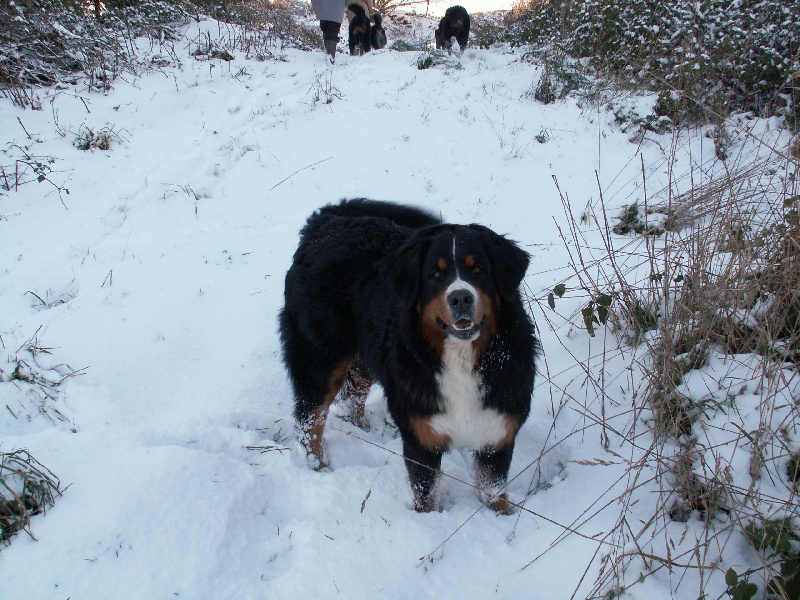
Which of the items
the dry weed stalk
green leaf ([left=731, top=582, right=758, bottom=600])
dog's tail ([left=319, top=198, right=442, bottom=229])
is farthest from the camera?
dog's tail ([left=319, top=198, right=442, bottom=229])

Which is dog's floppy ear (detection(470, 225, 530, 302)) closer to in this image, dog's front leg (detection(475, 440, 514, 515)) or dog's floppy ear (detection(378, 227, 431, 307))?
dog's floppy ear (detection(378, 227, 431, 307))

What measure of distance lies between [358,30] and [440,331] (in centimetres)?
1167

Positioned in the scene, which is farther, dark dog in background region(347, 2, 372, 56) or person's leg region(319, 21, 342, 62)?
dark dog in background region(347, 2, 372, 56)

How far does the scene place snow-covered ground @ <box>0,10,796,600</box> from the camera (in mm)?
A: 2316

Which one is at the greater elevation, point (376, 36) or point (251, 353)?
point (376, 36)

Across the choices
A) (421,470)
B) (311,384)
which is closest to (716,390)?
(421,470)

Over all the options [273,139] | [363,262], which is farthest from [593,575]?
[273,139]

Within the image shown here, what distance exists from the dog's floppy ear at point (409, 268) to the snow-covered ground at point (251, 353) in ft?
2.76

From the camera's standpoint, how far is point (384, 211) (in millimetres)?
3465

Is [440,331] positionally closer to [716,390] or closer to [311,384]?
[311,384]

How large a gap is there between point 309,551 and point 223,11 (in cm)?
1384

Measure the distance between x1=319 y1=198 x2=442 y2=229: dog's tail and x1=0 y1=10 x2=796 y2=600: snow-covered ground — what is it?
0.93 meters

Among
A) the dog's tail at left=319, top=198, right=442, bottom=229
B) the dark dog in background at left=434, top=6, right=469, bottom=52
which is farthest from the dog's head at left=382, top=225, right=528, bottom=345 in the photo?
the dark dog in background at left=434, top=6, right=469, bottom=52

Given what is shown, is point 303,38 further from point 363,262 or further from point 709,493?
point 709,493
